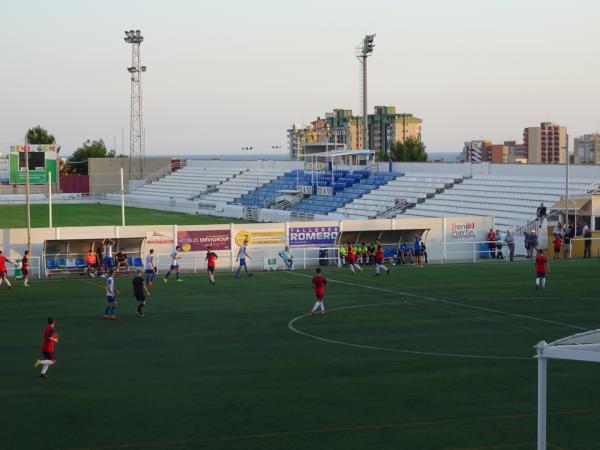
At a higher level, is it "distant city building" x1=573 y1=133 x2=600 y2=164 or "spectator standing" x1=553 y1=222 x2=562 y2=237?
"distant city building" x1=573 y1=133 x2=600 y2=164

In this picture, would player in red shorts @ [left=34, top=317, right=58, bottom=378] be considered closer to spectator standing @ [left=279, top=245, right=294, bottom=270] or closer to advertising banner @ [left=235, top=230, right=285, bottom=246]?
spectator standing @ [left=279, top=245, right=294, bottom=270]

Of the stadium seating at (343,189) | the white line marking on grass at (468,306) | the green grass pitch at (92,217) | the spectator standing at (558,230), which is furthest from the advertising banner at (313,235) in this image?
the green grass pitch at (92,217)

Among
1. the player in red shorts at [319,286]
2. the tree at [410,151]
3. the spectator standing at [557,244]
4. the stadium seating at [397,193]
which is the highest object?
the tree at [410,151]

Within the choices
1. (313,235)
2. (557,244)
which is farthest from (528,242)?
(313,235)

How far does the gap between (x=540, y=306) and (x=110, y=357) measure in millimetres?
14581

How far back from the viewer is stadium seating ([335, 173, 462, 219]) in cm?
7244

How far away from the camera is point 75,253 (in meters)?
42.6

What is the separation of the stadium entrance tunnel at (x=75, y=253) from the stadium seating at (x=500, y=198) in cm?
2319

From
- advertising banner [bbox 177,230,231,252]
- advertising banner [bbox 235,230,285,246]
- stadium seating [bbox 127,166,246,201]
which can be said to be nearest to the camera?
advertising banner [bbox 177,230,231,252]

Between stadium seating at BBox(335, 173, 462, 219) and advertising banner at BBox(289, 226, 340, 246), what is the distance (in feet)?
82.7

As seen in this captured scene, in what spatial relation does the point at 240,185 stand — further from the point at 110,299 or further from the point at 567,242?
the point at 110,299

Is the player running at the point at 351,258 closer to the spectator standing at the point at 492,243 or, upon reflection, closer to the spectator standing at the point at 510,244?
the spectator standing at the point at 510,244

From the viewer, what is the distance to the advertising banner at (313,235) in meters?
46.0

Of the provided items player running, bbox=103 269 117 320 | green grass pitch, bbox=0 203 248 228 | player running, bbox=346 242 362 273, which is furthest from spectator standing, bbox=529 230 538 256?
green grass pitch, bbox=0 203 248 228
